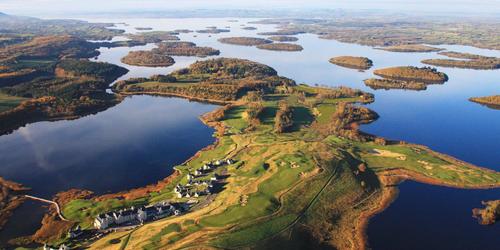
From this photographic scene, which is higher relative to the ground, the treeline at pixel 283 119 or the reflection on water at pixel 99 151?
the treeline at pixel 283 119

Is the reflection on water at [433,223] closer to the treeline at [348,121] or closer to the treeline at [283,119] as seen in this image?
the treeline at [348,121]

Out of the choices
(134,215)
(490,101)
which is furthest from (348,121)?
(134,215)

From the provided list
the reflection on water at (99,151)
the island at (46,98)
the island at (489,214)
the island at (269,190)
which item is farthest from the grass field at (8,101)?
the island at (489,214)

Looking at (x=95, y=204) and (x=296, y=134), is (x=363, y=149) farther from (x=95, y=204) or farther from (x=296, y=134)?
(x=95, y=204)

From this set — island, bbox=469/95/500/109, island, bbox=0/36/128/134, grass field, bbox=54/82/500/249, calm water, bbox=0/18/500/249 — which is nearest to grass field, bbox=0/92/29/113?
island, bbox=0/36/128/134

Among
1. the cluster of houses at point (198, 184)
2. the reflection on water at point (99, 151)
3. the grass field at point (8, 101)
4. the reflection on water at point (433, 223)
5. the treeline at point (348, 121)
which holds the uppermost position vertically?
the treeline at point (348, 121)

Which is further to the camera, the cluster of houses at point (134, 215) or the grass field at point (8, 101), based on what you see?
the grass field at point (8, 101)
